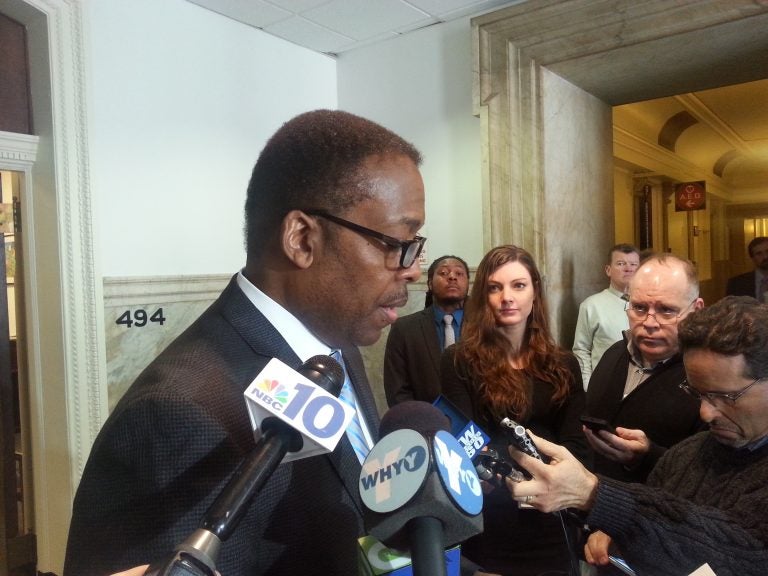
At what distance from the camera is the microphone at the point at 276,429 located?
0.51 m

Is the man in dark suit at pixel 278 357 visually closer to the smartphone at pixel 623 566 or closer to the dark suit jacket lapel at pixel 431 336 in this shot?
the smartphone at pixel 623 566

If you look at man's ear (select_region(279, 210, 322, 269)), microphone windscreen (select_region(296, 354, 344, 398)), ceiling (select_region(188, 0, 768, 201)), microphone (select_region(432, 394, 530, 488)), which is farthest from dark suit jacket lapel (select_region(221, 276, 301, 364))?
ceiling (select_region(188, 0, 768, 201))

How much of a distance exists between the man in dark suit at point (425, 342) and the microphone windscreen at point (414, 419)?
220 centimetres

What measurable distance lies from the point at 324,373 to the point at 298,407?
0.08 m

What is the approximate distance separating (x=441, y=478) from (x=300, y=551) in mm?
293

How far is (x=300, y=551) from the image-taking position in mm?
808

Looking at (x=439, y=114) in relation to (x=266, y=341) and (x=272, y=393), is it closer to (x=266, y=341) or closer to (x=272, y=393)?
Answer: (x=266, y=341)

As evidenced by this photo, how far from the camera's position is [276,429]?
1.99ft

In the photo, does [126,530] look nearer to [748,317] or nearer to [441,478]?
[441,478]

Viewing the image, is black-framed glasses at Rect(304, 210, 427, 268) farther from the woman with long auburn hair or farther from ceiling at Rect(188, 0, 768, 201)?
ceiling at Rect(188, 0, 768, 201)

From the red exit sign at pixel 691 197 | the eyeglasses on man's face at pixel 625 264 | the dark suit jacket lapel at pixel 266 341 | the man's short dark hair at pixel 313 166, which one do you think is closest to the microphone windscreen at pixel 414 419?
the dark suit jacket lapel at pixel 266 341

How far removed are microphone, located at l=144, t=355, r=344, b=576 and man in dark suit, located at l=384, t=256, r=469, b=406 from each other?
2.47m

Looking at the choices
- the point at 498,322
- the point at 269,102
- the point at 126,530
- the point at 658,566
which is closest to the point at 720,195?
the point at 269,102

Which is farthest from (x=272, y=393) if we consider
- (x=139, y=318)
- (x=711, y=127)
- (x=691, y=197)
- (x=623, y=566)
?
(x=711, y=127)
